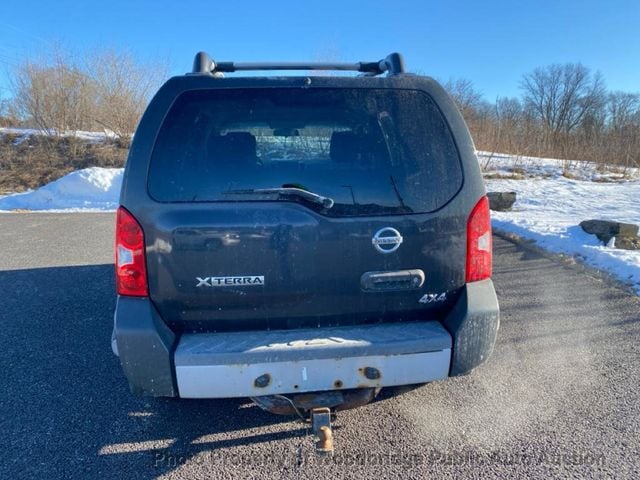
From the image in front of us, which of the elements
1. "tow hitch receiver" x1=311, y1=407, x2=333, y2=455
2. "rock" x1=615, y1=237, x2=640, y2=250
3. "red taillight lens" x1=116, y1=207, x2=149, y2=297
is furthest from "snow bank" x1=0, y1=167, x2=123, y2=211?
"rock" x1=615, y1=237, x2=640, y2=250

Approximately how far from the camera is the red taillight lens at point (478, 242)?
200 centimetres

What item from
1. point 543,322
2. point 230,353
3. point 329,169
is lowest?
point 543,322

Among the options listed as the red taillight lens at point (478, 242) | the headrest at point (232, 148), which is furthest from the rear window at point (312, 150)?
the red taillight lens at point (478, 242)

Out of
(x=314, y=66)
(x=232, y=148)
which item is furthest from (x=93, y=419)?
(x=314, y=66)

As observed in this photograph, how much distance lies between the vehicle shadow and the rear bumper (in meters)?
0.57

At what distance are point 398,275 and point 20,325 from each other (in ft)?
12.9

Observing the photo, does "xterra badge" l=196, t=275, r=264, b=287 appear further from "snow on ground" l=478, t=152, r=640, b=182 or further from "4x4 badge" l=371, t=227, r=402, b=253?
"snow on ground" l=478, t=152, r=640, b=182

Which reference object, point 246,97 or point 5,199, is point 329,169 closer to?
point 246,97

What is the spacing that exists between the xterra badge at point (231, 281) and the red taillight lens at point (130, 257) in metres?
0.28

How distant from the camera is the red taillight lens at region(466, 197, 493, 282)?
2004 mm

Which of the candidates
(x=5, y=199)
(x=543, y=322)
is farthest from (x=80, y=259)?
(x=5, y=199)

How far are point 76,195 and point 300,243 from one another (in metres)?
14.0

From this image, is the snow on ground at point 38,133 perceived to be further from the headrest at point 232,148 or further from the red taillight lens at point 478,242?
the red taillight lens at point 478,242

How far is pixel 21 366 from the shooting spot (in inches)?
121
